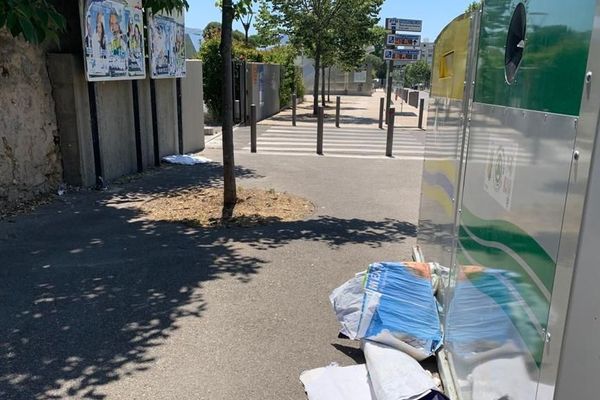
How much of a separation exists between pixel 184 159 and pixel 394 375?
350 inches

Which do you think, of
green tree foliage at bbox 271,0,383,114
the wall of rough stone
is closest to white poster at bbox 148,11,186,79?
the wall of rough stone

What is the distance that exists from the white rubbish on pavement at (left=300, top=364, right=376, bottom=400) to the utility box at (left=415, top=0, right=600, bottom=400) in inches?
19.9

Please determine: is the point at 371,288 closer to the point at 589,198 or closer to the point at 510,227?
the point at 510,227

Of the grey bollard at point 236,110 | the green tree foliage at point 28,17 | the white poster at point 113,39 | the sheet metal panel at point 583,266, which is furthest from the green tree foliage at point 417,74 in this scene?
the sheet metal panel at point 583,266

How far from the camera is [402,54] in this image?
64.6 ft

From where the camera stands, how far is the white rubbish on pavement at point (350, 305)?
354cm

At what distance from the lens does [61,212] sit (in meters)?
6.98

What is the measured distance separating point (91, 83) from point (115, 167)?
1.62 metres

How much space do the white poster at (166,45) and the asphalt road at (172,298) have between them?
3.64m

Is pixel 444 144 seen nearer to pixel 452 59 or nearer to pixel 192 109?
pixel 452 59

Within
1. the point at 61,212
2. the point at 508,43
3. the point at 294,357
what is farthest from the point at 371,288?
Result: the point at 61,212

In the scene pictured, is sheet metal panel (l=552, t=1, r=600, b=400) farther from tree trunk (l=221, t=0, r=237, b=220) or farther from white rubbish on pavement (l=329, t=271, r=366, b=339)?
→ tree trunk (l=221, t=0, r=237, b=220)

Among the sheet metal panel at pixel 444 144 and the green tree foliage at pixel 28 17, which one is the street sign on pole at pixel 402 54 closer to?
the sheet metal panel at pixel 444 144

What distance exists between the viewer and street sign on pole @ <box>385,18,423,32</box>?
19.1 m
